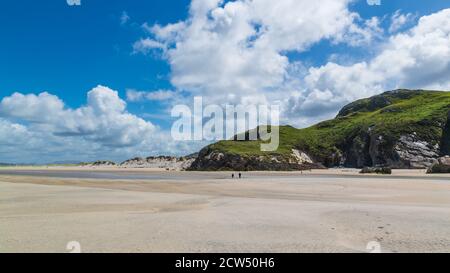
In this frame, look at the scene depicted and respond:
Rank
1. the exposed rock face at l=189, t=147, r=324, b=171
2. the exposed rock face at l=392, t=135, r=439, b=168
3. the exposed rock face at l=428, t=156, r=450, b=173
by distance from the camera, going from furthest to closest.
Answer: the exposed rock face at l=189, t=147, r=324, b=171 < the exposed rock face at l=392, t=135, r=439, b=168 < the exposed rock face at l=428, t=156, r=450, b=173

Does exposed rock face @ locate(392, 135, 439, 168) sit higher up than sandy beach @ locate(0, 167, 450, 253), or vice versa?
exposed rock face @ locate(392, 135, 439, 168)

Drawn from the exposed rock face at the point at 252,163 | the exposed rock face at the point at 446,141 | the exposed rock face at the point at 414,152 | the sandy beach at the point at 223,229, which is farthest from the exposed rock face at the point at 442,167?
the sandy beach at the point at 223,229

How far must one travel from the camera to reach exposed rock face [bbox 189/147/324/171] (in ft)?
311

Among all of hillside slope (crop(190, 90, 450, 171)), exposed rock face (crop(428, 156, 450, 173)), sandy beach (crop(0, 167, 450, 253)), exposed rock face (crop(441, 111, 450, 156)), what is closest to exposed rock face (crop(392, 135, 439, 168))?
hillside slope (crop(190, 90, 450, 171))

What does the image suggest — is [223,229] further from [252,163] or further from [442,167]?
[252,163]

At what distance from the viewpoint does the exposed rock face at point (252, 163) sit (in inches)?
3735

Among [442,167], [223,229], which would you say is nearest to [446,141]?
[442,167]

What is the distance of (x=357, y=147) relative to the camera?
→ 335 feet

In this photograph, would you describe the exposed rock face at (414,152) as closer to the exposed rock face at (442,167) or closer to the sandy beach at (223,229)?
the exposed rock face at (442,167)

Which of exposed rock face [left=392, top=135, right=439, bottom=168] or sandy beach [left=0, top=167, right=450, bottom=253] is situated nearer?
sandy beach [left=0, top=167, right=450, bottom=253]

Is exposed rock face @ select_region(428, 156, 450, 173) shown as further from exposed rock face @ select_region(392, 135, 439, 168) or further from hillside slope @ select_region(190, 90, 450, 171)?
exposed rock face @ select_region(392, 135, 439, 168)

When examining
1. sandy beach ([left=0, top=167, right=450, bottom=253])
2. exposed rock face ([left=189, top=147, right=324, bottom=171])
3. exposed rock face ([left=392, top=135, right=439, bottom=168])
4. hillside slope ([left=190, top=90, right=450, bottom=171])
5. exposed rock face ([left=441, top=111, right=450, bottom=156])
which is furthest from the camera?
exposed rock face ([left=189, top=147, right=324, bottom=171])
